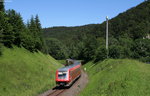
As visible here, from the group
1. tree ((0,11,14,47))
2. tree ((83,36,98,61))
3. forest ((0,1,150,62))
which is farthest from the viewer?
tree ((83,36,98,61))

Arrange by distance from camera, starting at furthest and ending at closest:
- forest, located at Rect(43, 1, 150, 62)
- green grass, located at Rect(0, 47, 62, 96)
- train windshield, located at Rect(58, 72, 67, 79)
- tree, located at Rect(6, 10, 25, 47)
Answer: forest, located at Rect(43, 1, 150, 62)
tree, located at Rect(6, 10, 25, 47)
train windshield, located at Rect(58, 72, 67, 79)
green grass, located at Rect(0, 47, 62, 96)

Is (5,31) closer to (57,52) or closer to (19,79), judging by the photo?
(19,79)

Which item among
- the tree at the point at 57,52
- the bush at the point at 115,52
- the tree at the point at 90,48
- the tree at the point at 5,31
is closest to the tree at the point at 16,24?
the tree at the point at 5,31

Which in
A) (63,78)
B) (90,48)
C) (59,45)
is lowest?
(63,78)

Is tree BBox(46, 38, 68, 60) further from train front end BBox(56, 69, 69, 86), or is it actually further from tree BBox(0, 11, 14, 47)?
train front end BBox(56, 69, 69, 86)

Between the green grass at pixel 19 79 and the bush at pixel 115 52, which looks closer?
the green grass at pixel 19 79

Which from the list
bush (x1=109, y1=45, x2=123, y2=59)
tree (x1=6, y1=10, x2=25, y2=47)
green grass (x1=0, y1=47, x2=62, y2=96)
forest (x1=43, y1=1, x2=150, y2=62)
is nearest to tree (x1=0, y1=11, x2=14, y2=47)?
tree (x1=6, y1=10, x2=25, y2=47)

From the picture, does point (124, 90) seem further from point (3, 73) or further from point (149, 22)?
point (149, 22)

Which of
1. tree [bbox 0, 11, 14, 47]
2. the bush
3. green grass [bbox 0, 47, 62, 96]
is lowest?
green grass [bbox 0, 47, 62, 96]

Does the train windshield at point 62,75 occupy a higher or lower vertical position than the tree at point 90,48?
lower

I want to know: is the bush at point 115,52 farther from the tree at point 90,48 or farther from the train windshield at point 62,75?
the train windshield at point 62,75

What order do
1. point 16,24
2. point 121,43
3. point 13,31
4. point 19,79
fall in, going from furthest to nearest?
point 121,43 → point 16,24 → point 13,31 → point 19,79

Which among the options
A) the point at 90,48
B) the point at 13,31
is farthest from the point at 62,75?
the point at 90,48

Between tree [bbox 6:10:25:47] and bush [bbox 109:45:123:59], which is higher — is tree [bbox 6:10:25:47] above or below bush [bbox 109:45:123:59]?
above
